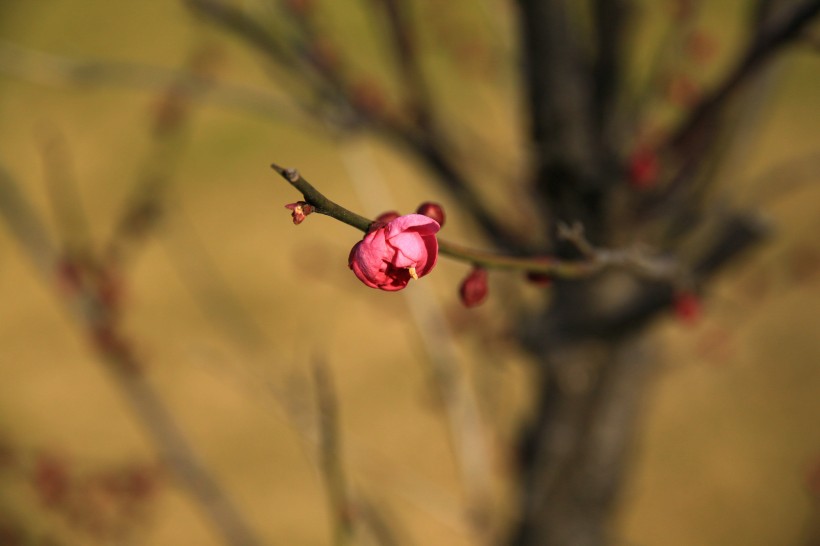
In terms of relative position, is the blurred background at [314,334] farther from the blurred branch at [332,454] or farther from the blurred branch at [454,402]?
the blurred branch at [332,454]

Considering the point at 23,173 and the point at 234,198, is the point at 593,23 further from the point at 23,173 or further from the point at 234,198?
the point at 23,173

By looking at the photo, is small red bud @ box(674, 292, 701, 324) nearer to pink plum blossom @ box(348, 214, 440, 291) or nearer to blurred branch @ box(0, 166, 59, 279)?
pink plum blossom @ box(348, 214, 440, 291)

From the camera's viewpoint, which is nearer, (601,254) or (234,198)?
(601,254)

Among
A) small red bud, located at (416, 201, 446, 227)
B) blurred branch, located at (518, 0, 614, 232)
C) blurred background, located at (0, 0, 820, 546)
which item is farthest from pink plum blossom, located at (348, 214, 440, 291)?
blurred background, located at (0, 0, 820, 546)

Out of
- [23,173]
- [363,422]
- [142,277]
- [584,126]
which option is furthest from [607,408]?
[23,173]

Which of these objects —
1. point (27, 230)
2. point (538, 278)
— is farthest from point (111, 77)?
point (538, 278)
